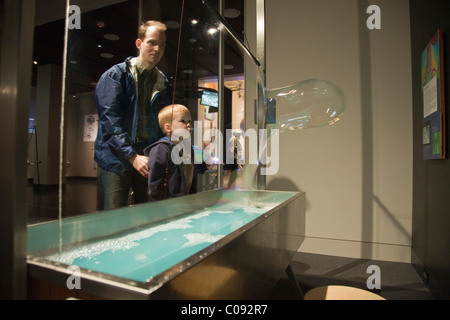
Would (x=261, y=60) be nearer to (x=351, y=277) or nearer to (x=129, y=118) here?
(x=129, y=118)

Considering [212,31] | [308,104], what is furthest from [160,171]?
[212,31]

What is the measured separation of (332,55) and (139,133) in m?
2.24

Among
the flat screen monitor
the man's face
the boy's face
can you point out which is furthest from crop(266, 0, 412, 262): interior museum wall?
the man's face

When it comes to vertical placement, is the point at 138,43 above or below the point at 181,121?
above

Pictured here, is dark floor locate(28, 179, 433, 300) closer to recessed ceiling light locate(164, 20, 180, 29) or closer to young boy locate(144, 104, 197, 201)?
young boy locate(144, 104, 197, 201)

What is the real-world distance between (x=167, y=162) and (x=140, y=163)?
0.19 metres

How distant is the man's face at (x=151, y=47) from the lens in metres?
1.40

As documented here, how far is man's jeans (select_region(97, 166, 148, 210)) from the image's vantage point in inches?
50.4

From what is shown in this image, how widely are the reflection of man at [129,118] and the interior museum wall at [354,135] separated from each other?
5.73 feet

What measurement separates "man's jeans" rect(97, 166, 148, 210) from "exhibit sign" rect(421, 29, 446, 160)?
185cm

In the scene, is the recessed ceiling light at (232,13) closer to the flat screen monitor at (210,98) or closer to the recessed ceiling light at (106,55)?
the flat screen monitor at (210,98)

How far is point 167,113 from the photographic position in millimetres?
1549
